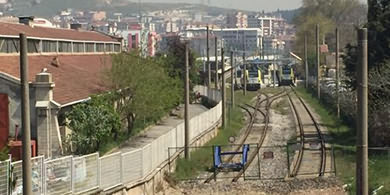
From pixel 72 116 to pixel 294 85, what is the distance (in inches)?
3168

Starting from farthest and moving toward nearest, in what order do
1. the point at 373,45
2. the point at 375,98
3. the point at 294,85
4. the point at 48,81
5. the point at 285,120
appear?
the point at 294,85, the point at 285,120, the point at 373,45, the point at 375,98, the point at 48,81

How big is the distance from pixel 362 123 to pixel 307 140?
2725 cm

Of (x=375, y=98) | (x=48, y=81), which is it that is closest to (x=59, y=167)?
A: (x=48, y=81)

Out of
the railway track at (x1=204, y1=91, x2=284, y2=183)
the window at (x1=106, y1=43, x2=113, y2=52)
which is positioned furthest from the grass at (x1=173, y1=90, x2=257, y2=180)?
the window at (x1=106, y1=43, x2=113, y2=52)

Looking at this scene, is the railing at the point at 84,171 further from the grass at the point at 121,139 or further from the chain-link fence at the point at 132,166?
the grass at the point at 121,139

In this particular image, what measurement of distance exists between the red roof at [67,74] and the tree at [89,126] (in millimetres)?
684

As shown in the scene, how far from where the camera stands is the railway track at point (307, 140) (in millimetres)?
32150

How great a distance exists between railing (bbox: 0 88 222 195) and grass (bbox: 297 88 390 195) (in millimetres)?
6944

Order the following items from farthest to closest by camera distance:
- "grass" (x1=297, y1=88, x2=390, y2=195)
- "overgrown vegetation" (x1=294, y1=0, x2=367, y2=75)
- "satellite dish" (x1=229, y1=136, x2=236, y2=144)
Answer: "overgrown vegetation" (x1=294, y1=0, x2=367, y2=75) < "satellite dish" (x1=229, y1=136, x2=236, y2=144) < "grass" (x1=297, y1=88, x2=390, y2=195)

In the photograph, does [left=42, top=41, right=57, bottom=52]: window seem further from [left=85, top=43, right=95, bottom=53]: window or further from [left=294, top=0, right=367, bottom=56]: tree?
[left=294, top=0, right=367, bottom=56]: tree

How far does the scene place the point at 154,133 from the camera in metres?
41.7

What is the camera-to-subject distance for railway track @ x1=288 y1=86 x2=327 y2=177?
32.2 meters

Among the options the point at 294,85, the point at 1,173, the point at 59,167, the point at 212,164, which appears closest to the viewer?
the point at 1,173

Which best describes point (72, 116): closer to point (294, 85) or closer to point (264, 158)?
point (264, 158)
